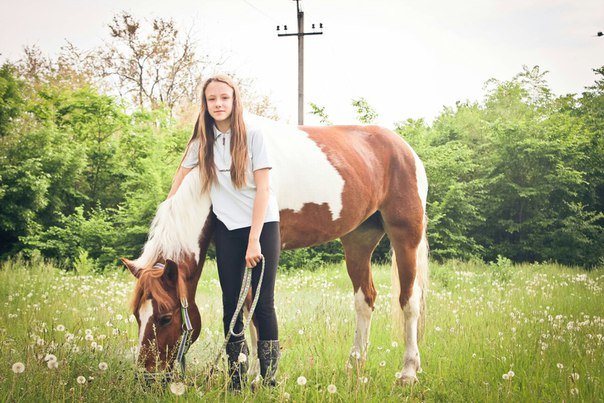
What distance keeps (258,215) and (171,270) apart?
2.02 feet

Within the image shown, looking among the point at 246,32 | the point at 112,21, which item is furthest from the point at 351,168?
the point at 112,21

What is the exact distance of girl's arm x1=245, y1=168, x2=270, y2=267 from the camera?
269 cm

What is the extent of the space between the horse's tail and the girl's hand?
1.94m

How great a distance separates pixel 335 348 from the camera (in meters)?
4.18

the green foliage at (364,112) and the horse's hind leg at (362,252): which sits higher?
the green foliage at (364,112)

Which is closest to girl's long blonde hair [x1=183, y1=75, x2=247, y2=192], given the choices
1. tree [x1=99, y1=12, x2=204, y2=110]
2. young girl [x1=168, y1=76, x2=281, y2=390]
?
young girl [x1=168, y1=76, x2=281, y2=390]

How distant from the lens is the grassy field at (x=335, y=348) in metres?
2.69

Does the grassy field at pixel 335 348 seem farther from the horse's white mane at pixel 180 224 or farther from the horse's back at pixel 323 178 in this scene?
the horse's back at pixel 323 178

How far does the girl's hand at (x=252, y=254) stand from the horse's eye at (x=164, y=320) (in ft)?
1.86

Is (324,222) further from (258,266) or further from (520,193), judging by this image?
(520,193)

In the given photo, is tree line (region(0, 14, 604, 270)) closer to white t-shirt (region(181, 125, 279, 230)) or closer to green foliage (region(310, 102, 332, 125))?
green foliage (region(310, 102, 332, 125))

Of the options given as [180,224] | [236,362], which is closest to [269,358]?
[236,362]

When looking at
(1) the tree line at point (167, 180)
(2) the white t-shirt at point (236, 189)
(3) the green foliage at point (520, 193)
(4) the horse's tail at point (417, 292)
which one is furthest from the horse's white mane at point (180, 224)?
(3) the green foliage at point (520, 193)

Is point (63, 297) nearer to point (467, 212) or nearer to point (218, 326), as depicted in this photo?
point (218, 326)
